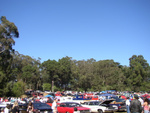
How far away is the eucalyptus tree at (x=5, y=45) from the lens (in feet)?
123

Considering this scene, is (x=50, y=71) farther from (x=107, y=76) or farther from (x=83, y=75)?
(x=107, y=76)

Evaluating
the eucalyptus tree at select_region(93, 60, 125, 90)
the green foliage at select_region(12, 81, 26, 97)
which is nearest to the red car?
the green foliage at select_region(12, 81, 26, 97)

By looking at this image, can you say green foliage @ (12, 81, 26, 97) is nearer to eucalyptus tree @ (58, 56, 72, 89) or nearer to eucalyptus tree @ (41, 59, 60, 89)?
eucalyptus tree @ (41, 59, 60, 89)

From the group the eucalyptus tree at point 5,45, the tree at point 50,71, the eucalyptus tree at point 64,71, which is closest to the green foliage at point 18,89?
the eucalyptus tree at point 5,45

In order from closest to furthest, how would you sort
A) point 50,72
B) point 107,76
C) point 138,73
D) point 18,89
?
point 18,89 → point 138,73 → point 50,72 → point 107,76

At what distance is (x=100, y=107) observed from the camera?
49.9 ft

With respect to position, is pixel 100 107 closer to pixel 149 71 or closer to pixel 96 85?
pixel 96 85

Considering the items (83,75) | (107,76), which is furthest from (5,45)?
(107,76)

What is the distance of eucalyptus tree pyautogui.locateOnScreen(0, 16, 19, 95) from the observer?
123 feet

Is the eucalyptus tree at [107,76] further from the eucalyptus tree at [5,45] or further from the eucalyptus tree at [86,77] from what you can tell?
the eucalyptus tree at [5,45]

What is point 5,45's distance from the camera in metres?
38.5

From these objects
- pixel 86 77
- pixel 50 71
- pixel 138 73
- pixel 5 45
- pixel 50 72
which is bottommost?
→ pixel 86 77

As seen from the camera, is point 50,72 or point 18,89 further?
point 50,72

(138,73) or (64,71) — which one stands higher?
(64,71)
